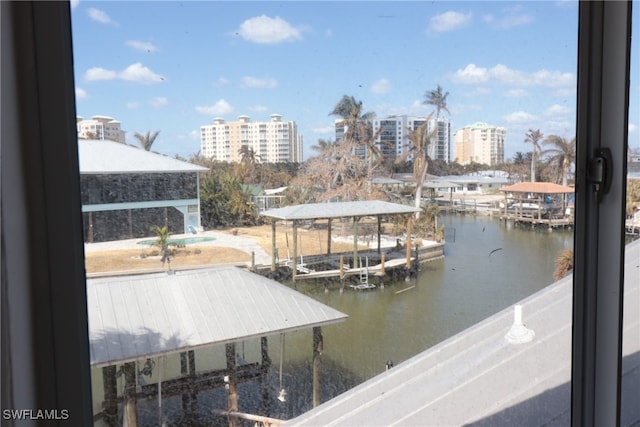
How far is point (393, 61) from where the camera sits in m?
0.92

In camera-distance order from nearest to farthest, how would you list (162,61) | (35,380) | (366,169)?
(35,380) < (162,61) < (366,169)

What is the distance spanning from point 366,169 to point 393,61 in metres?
0.21

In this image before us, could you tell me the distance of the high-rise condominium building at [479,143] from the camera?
966 millimetres

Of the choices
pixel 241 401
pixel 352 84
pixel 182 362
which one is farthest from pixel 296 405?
pixel 352 84

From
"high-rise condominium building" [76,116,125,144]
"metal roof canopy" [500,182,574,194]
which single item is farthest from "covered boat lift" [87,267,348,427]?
"metal roof canopy" [500,182,574,194]

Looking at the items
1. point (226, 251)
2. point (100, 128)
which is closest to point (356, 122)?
point (226, 251)

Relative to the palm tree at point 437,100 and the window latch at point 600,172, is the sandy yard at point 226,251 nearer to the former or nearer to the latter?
the palm tree at point 437,100

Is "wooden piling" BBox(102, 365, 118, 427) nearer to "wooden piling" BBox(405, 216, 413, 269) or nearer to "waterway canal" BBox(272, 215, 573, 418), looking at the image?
"waterway canal" BBox(272, 215, 573, 418)

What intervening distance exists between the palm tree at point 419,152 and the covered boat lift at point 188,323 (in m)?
0.30

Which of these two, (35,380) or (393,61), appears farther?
(393,61)

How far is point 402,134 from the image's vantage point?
3.08ft

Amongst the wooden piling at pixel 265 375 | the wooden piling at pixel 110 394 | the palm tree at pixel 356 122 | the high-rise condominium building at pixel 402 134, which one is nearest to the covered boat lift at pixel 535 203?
the high-rise condominium building at pixel 402 134

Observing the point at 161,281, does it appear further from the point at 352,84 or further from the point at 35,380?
the point at 352,84

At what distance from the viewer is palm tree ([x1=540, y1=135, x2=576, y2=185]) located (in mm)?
1007
